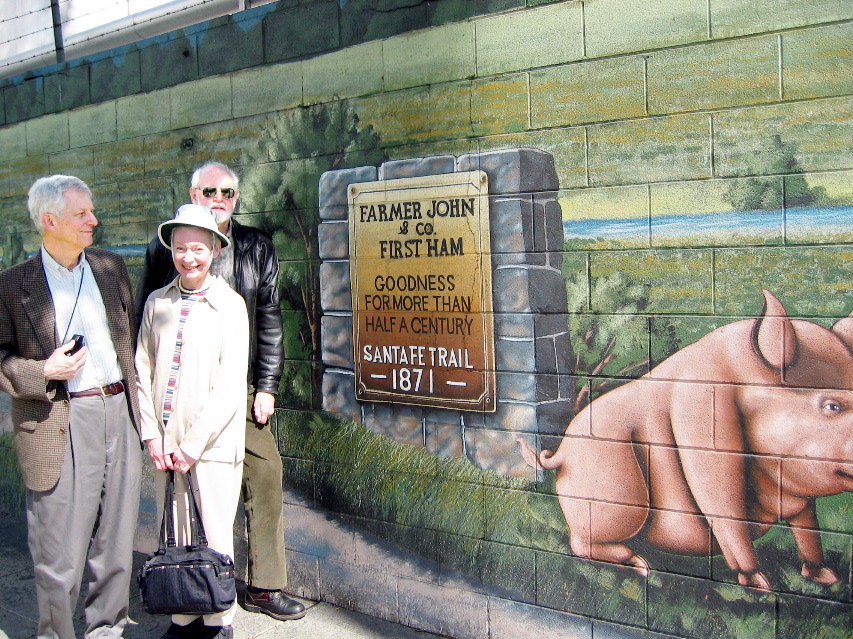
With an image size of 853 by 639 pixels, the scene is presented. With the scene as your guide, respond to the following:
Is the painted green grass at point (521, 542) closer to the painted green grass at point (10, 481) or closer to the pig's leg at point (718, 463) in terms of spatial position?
the pig's leg at point (718, 463)

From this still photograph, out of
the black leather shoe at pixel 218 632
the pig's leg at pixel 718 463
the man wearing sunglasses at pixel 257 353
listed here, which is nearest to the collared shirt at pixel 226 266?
the man wearing sunglasses at pixel 257 353

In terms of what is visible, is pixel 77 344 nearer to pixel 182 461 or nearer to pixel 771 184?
pixel 182 461

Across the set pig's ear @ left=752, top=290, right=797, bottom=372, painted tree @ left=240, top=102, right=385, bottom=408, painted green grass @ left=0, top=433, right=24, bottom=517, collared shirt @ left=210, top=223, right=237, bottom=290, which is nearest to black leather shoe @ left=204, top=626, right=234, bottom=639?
painted tree @ left=240, top=102, right=385, bottom=408

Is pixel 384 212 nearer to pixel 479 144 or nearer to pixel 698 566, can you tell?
pixel 479 144

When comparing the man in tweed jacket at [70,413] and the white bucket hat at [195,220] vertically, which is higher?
the white bucket hat at [195,220]

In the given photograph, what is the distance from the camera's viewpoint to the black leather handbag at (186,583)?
10.6ft

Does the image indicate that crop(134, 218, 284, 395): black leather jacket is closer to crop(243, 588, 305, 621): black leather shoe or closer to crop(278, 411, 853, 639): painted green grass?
crop(278, 411, 853, 639): painted green grass

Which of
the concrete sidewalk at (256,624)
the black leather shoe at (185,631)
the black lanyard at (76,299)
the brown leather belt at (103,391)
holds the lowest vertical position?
the concrete sidewalk at (256,624)

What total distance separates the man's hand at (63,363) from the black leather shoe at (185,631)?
1.18 m

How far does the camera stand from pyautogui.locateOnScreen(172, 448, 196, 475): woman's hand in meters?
3.39

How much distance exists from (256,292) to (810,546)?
2.53 m

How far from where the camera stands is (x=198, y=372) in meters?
3.44

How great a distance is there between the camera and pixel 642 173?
10.3ft

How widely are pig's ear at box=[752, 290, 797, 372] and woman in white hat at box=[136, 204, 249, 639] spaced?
204 centimetres
